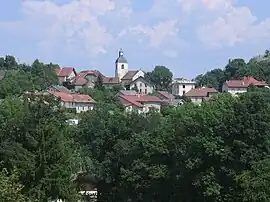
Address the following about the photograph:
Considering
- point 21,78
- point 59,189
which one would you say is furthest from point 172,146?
point 21,78

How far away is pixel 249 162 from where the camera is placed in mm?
33062

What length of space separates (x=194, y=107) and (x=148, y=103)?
235 feet

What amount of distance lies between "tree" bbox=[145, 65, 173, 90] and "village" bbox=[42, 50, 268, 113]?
2515 millimetres

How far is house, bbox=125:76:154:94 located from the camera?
447 feet

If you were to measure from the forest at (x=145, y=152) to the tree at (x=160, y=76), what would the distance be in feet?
331

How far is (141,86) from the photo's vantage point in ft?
452

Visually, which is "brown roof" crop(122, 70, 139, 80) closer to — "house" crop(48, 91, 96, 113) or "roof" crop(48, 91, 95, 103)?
"roof" crop(48, 91, 95, 103)

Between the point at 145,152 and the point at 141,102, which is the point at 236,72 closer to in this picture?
the point at 141,102

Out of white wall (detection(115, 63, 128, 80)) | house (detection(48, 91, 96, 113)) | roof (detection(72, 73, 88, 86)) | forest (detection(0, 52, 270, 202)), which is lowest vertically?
forest (detection(0, 52, 270, 202))

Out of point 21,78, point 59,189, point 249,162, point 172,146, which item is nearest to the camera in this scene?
point 59,189

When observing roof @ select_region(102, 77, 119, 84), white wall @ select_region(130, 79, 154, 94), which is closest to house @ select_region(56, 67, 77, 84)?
roof @ select_region(102, 77, 119, 84)

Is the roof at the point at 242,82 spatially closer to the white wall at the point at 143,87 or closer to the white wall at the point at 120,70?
the white wall at the point at 143,87

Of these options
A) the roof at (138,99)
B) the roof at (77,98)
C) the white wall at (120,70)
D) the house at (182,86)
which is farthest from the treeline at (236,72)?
the roof at (77,98)

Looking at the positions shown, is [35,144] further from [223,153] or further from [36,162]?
[223,153]
